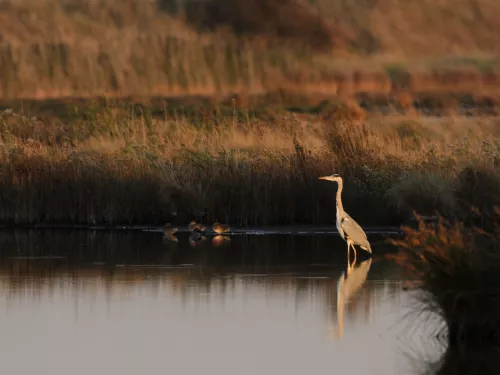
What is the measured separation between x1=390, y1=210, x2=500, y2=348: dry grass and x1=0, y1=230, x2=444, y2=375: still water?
26 cm

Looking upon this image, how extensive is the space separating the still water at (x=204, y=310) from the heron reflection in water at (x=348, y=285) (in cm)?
1

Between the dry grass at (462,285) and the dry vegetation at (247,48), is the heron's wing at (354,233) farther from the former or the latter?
the dry vegetation at (247,48)

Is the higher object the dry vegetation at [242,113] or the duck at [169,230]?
the dry vegetation at [242,113]

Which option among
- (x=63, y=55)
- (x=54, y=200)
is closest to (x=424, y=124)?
(x=54, y=200)

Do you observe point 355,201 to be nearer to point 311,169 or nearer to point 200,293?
point 311,169

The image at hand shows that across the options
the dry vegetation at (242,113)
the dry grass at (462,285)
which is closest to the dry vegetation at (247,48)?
the dry vegetation at (242,113)

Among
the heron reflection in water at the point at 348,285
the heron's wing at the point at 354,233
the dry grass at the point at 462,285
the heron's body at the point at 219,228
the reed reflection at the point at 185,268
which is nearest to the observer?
the dry grass at the point at 462,285

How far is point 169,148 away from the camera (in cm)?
2302

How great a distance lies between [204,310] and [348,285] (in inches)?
77.5

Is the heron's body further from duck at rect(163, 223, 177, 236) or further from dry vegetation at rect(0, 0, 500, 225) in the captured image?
dry vegetation at rect(0, 0, 500, 225)

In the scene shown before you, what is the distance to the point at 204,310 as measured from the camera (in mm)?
13359

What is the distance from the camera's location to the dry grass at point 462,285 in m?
11.5

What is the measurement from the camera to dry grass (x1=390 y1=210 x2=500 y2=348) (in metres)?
11.5

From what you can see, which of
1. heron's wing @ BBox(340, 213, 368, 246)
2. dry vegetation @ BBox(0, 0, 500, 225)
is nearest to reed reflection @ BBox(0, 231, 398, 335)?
heron's wing @ BBox(340, 213, 368, 246)
